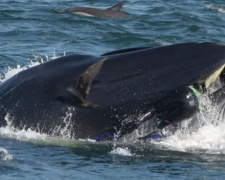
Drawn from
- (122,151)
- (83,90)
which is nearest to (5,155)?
(83,90)

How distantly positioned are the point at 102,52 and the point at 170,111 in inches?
406

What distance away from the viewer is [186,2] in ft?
104

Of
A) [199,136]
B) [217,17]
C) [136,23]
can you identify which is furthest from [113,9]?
[199,136]

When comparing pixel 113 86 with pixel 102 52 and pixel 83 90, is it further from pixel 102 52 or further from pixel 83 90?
pixel 102 52

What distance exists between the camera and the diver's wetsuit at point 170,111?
33.1 feet

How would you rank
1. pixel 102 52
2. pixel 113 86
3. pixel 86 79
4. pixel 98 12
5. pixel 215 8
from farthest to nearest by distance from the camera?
pixel 215 8 → pixel 98 12 → pixel 102 52 → pixel 113 86 → pixel 86 79

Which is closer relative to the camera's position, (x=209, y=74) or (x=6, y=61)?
(x=209, y=74)

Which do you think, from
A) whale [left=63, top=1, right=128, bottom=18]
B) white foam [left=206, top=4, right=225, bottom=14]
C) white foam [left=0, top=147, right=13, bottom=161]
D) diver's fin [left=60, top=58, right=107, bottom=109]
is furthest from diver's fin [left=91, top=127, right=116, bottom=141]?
white foam [left=206, top=4, right=225, bottom=14]

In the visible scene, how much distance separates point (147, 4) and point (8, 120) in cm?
2022

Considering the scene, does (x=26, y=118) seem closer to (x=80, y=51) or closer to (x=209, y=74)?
(x=209, y=74)

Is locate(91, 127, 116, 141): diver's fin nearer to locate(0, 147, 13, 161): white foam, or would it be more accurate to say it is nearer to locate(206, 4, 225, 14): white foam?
locate(0, 147, 13, 161): white foam

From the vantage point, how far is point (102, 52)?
20406 millimetres

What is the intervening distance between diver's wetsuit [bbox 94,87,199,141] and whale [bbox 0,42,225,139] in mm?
29

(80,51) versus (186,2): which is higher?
(186,2)
